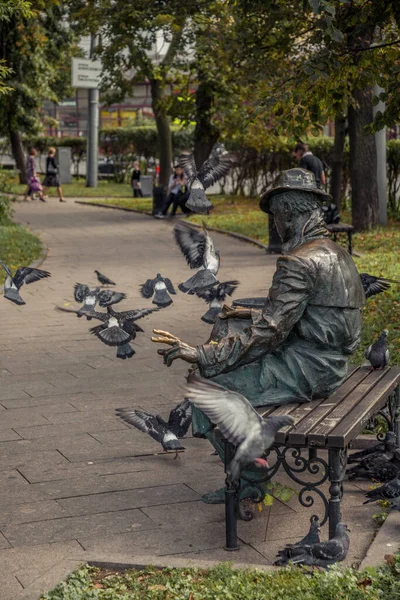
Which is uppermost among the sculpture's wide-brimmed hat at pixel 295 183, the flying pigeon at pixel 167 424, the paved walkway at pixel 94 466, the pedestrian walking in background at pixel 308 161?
the sculpture's wide-brimmed hat at pixel 295 183

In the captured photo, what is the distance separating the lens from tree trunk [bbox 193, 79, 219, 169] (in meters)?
25.2

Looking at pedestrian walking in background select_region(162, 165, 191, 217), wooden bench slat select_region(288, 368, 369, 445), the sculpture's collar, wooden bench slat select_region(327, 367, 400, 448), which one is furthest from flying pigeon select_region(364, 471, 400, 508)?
pedestrian walking in background select_region(162, 165, 191, 217)

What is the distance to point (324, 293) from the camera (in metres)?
5.28

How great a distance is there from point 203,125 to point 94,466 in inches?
792

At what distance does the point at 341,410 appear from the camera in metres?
5.29

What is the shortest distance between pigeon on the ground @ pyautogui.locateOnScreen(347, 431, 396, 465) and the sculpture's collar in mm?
1290

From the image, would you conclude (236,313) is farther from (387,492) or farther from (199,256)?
(199,256)

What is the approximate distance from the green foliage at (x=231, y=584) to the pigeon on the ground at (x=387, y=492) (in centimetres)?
104

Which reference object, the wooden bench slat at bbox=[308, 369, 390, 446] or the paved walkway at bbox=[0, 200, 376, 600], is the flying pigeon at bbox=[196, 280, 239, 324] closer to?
the paved walkway at bbox=[0, 200, 376, 600]

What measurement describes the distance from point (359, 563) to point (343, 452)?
0.52 metres

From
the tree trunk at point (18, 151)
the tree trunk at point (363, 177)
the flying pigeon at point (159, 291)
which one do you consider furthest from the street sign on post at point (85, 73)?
the flying pigeon at point (159, 291)

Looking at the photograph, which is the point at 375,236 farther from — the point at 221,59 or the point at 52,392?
the point at 52,392

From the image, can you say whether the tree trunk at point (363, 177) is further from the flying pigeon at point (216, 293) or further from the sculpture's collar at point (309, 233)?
the sculpture's collar at point (309, 233)

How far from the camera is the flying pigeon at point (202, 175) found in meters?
7.23
